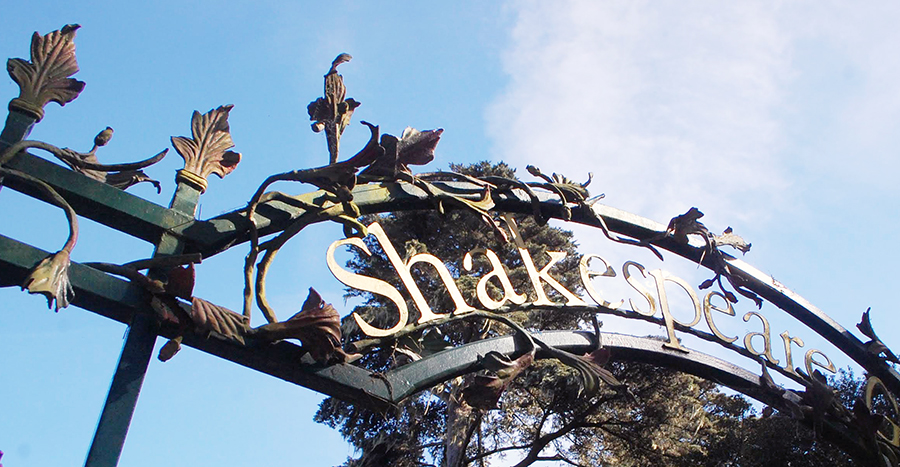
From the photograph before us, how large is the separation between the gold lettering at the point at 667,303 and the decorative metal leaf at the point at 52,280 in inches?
112

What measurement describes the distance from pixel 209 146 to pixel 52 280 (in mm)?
926

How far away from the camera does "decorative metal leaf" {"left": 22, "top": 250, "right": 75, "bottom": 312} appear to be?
243cm

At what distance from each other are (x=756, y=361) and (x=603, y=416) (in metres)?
12.0

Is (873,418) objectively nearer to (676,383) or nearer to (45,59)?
(45,59)

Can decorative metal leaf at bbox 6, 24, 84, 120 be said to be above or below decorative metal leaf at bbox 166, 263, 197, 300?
above

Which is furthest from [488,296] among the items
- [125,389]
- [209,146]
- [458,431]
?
[458,431]

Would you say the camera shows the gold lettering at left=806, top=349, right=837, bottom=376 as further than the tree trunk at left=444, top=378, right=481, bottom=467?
No

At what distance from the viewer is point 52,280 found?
2.48 meters

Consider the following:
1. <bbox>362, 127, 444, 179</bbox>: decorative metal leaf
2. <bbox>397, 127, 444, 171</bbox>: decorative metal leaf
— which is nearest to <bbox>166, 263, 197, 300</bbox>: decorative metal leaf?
<bbox>362, 127, 444, 179</bbox>: decorative metal leaf

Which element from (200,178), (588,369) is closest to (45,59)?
(200,178)

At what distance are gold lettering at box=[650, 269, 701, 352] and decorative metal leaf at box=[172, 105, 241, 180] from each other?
7.72ft

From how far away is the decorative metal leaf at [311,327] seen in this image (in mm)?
2838

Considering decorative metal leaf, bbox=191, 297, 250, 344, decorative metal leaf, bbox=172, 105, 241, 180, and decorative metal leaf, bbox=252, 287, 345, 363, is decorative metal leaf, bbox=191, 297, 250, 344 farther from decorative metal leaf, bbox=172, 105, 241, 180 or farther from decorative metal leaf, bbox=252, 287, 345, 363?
decorative metal leaf, bbox=172, 105, 241, 180

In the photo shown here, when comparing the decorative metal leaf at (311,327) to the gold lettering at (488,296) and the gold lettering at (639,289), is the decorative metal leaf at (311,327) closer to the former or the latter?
the gold lettering at (488,296)
